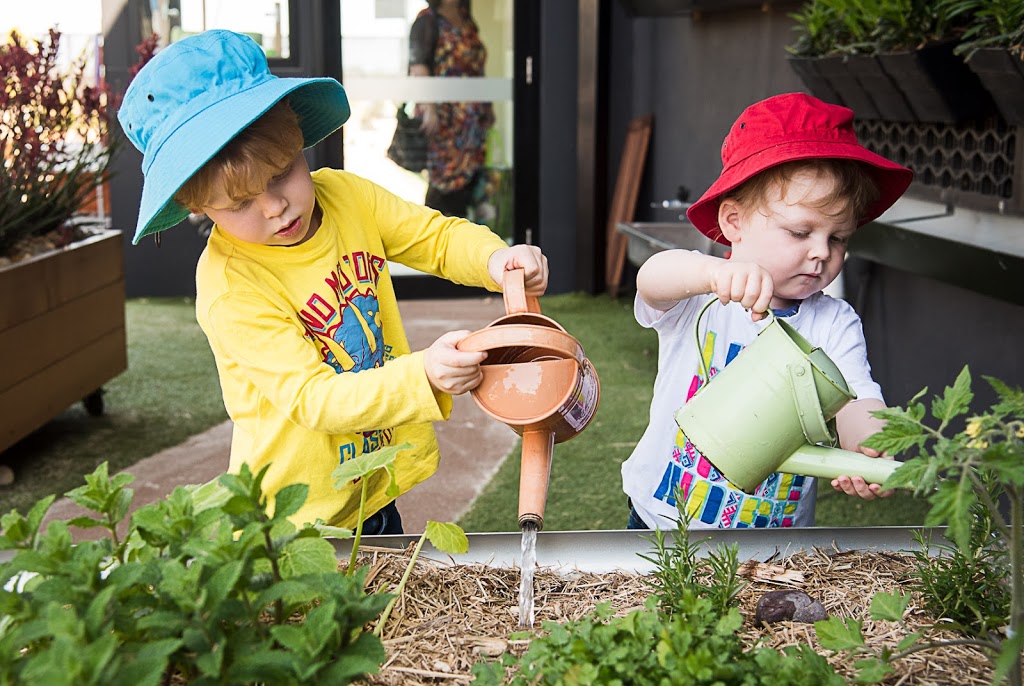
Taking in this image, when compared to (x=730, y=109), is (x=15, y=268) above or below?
below

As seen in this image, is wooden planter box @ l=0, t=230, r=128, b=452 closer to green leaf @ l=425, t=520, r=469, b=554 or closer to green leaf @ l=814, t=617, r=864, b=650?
green leaf @ l=425, t=520, r=469, b=554

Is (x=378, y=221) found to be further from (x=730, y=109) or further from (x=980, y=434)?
(x=730, y=109)

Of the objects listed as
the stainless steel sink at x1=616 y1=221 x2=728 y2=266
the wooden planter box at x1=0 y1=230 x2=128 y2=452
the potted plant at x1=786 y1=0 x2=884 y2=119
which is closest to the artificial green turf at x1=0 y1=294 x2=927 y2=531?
the wooden planter box at x1=0 y1=230 x2=128 y2=452

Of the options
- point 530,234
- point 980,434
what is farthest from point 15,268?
point 530,234

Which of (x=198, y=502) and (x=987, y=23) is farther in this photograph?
(x=987, y=23)

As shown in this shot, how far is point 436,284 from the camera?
6.71 m

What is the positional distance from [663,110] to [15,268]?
155 inches

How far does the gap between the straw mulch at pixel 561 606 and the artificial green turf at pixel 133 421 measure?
246 centimetres

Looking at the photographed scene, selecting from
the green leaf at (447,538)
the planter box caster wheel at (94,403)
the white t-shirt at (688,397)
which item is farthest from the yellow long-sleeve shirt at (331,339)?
the planter box caster wheel at (94,403)

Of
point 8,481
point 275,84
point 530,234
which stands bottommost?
point 8,481

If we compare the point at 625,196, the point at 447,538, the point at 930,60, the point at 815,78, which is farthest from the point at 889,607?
the point at 625,196

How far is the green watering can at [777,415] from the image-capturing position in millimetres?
1141

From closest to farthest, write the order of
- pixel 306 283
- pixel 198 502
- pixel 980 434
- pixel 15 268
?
pixel 980 434 < pixel 198 502 < pixel 306 283 < pixel 15 268

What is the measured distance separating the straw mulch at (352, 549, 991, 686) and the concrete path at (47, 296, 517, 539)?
186cm
